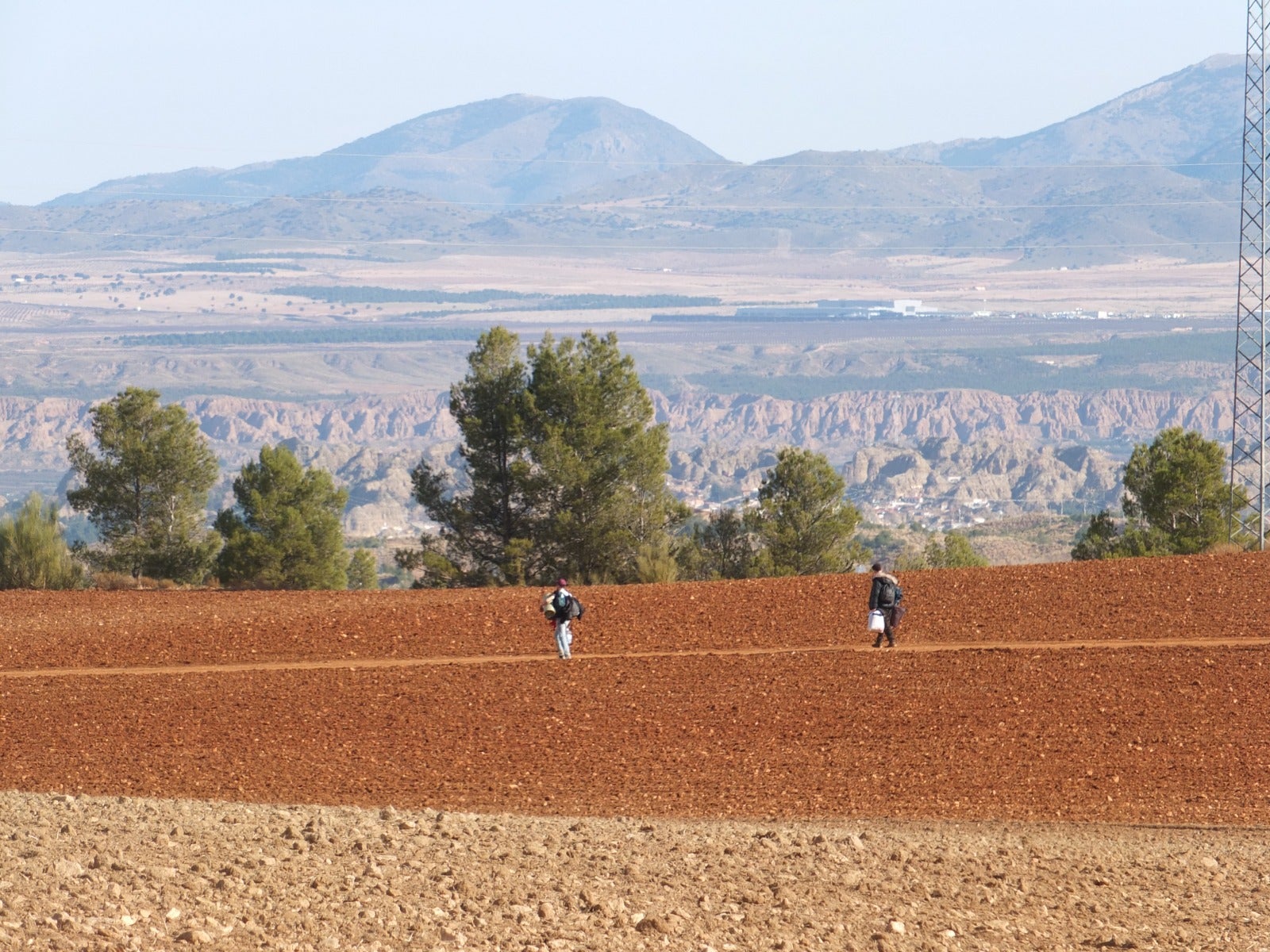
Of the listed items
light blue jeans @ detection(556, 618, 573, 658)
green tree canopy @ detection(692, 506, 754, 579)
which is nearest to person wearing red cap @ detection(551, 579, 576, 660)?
light blue jeans @ detection(556, 618, 573, 658)

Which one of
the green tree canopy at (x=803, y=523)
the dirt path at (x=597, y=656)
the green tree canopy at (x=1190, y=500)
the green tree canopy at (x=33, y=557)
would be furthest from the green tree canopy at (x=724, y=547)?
the dirt path at (x=597, y=656)

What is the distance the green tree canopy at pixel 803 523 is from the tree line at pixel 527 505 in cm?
5

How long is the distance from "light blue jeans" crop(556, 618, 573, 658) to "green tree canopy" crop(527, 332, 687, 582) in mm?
14641

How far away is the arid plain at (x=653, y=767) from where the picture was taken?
10.3 meters

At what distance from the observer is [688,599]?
25922mm

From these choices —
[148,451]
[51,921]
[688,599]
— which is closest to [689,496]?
[148,451]

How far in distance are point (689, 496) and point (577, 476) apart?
159426 mm

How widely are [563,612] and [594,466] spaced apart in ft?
57.6

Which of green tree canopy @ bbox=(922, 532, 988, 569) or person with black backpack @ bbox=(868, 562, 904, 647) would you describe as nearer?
person with black backpack @ bbox=(868, 562, 904, 647)

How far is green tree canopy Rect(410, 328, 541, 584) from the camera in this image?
3969 centimetres

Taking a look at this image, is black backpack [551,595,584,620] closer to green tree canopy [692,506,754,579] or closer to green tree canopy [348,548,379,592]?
green tree canopy [692,506,754,579]

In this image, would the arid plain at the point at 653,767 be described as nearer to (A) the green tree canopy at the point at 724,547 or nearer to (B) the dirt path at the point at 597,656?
(B) the dirt path at the point at 597,656

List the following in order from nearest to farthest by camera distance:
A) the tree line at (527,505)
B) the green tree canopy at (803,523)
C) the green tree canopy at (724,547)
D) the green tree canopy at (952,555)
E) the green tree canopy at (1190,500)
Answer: the green tree canopy at (1190,500) → the tree line at (527,505) → the green tree canopy at (803,523) → the green tree canopy at (724,547) → the green tree canopy at (952,555)

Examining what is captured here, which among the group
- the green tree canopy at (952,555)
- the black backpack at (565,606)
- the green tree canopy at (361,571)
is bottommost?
the green tree canopy at (952,555)
